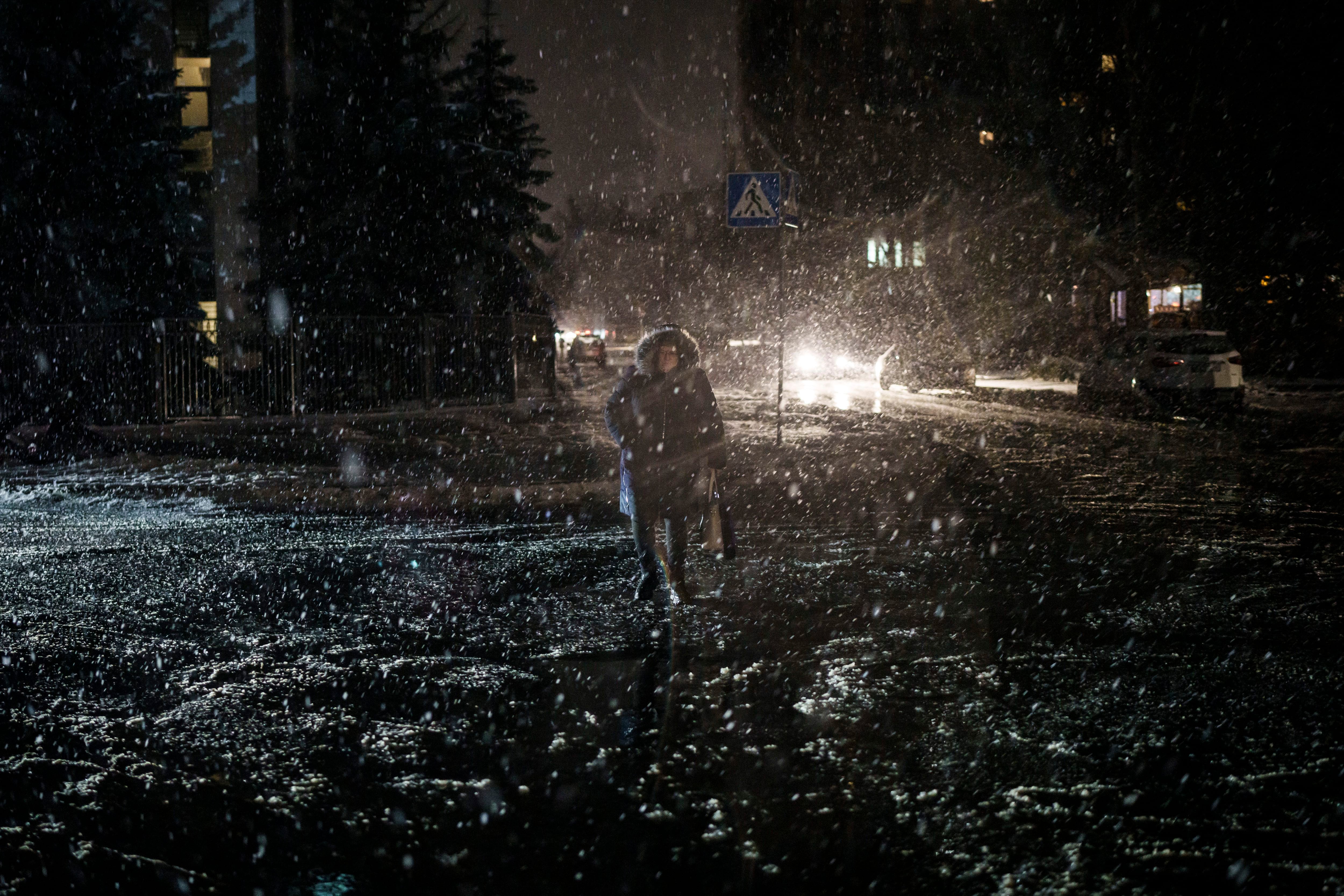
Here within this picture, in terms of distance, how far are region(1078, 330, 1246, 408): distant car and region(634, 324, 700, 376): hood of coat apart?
18249 mm

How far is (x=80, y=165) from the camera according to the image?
81.9 feet

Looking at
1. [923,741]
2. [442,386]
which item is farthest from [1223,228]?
[923,741]

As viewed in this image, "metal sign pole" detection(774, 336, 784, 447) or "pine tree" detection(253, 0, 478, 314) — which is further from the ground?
"pine tree" detection(253, 0, 478, 314)

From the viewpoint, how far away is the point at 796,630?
6.57 m

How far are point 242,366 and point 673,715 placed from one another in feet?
62.7

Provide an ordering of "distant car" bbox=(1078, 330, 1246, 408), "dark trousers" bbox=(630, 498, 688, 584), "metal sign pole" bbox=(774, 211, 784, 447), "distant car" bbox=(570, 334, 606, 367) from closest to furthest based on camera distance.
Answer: "dark trousers" bbox=(630, 498, 688, 584) < "metal sign pole" bbox=(774, 211, 784, 447) < "distant car" bbox=(1078, 330, 1246, 408) < "distant car" bbox=(570, 334, 606, 367)

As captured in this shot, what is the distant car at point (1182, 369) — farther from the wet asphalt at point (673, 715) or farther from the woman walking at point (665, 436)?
the woman walking at point (665, 436)

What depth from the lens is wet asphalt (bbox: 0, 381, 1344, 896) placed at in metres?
3.63

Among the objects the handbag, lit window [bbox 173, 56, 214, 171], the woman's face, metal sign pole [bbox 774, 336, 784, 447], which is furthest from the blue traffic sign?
lit window [bbox 173, 56, 214, 171]

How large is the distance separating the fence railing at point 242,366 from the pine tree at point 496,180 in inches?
194

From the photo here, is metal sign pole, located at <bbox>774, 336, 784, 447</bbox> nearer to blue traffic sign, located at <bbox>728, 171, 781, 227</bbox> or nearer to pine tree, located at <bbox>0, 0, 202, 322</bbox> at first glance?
blue traffic sign, located at <bbox>728, 171, 781, 227</bbox>

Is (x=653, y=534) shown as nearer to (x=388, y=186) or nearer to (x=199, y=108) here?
(x=388, y=186)

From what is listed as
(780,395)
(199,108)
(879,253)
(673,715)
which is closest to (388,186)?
(199,108)

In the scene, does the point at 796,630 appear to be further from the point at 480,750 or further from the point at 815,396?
the point at 815,396
